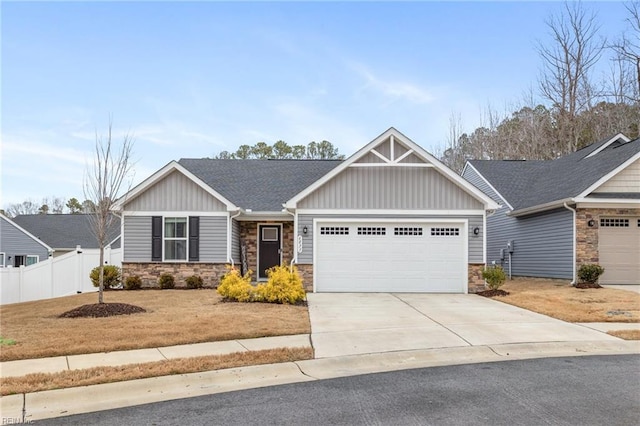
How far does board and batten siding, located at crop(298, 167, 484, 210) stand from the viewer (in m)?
17.4

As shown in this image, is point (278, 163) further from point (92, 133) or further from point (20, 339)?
point (20, 339)

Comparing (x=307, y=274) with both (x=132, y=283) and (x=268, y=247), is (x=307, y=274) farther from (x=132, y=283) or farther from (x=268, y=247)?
(x=132, y=283)

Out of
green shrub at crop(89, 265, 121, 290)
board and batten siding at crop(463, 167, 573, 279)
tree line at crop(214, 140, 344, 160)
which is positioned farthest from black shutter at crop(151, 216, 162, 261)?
tree line at crop(214, 140, 344, 160)

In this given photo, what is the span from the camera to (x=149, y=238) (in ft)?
61.0

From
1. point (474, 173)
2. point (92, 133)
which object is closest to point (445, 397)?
point (92, 133)

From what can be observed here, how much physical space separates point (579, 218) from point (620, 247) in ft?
5.89

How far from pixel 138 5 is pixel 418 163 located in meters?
9.69

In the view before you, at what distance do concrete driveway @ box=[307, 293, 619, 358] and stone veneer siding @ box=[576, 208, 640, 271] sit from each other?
4.93 m

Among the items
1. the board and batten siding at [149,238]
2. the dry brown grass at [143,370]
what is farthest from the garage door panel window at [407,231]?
the dry brown grass at [143,370]

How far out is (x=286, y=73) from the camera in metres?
20.0

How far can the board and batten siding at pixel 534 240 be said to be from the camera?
18578 mm

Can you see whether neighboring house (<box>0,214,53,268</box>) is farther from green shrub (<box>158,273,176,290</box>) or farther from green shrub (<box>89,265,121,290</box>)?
green shrub (<box>158,273,176,290</box>)

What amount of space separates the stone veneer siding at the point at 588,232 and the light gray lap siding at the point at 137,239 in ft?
48.3

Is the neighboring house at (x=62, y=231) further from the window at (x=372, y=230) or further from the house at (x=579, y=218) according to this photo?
the house at (x=579, y=218)
